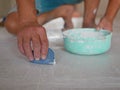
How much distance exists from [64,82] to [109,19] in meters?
0.49

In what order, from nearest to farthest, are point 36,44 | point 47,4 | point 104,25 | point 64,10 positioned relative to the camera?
point 36,44 → point 104,25 → point 64,10 → point 47,4

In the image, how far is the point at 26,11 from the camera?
0.82m

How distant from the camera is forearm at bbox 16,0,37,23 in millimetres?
808

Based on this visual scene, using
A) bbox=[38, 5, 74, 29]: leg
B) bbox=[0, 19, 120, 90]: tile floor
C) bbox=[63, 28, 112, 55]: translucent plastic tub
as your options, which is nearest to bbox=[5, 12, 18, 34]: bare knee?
bbox=[38, 5, 74, 29]: leg

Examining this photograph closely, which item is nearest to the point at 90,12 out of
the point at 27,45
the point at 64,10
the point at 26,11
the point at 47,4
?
the point at 64,10

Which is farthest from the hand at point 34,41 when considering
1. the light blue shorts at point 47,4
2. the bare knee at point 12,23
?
the light blue shorts at point 47,4

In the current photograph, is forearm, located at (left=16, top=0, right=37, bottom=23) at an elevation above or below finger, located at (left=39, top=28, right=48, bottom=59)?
above

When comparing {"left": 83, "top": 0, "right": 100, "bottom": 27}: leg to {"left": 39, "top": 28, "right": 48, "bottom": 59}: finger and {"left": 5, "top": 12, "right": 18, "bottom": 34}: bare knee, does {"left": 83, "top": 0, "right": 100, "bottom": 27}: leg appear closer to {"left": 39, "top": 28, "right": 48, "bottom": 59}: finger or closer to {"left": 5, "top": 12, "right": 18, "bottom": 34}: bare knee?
{"left": 5, "top": 12, "right": 18, "bottom": 34}: bare knee

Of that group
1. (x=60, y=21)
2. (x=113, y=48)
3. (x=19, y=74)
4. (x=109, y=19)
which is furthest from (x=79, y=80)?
(x=60, y=21)

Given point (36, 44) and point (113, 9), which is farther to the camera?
point (113, 9)

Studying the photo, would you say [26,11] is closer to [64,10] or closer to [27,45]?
[27,45]

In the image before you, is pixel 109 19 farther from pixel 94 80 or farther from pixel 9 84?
pixel 9 84

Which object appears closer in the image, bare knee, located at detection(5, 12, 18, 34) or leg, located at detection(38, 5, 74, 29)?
bare knee, located at detection(5, 12, 18, 34)

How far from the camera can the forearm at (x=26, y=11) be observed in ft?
2.65
